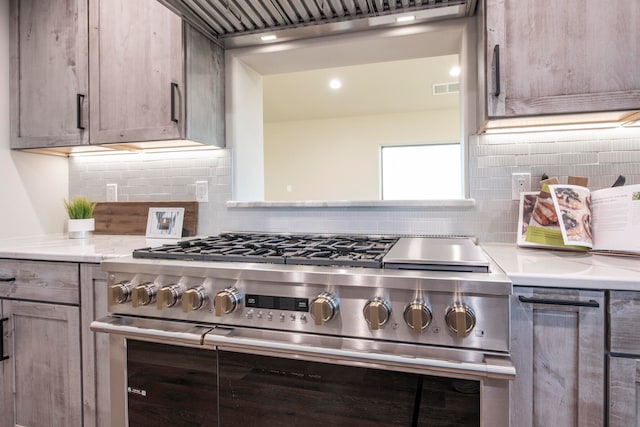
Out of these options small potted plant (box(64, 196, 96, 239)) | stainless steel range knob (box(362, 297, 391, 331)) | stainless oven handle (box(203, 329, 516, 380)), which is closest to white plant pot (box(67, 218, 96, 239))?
small potted plant (box(64, 196, 96, 239))

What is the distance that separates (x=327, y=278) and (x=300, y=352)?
22 cm

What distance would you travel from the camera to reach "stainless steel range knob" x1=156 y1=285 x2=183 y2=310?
107 centimetres

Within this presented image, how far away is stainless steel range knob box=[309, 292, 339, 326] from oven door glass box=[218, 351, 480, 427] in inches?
5.8

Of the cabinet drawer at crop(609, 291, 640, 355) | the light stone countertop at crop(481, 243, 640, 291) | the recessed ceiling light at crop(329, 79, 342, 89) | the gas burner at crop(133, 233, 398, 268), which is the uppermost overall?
the recessed ceiling light at crop(329, 79, 342, 89)

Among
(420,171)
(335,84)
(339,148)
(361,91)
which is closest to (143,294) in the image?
(335,84)

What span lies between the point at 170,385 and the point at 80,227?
4.13 feet

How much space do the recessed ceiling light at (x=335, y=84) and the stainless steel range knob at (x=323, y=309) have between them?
13.2 feet

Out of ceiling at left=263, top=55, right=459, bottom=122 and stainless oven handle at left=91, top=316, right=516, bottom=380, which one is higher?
ceiling at left=263, top=55, right=459, bottom=122

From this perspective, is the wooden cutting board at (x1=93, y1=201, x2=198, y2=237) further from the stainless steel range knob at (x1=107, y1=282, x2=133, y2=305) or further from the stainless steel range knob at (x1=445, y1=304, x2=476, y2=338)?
the stainless steel range knob at (x1=445, y1=304, x2=476, y2=338)

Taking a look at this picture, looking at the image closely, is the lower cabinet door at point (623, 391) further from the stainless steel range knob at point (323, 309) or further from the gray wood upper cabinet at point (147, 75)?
the gray wood upper cabinet at point (147, 75)

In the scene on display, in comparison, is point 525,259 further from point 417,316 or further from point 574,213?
point 417,316

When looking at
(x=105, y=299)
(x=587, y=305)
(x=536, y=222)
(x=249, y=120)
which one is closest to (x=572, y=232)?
(x=536, y=222)

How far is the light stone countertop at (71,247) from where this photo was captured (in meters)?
1.40

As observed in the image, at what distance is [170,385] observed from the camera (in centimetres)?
112
